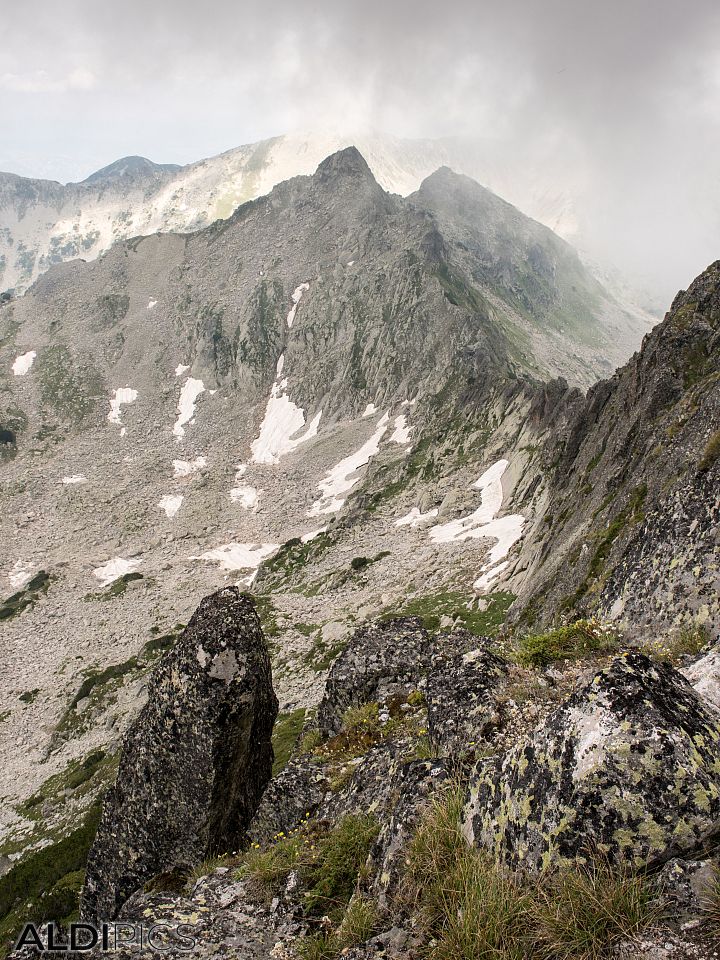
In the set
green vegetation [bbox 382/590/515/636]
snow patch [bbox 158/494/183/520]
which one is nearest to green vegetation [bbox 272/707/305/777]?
green vegetation [bbox 382/590/515/636]

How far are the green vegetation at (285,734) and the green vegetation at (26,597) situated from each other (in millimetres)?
51487

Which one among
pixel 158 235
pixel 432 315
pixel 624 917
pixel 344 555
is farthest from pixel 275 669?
pixel 158 235

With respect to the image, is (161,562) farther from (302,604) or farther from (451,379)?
(451,379)

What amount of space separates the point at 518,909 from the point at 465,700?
145 inches

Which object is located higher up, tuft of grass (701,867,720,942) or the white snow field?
the white snow field

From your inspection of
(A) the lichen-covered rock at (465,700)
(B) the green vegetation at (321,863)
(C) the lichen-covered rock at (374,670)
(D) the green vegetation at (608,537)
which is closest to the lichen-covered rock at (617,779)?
(A) the lichen-covered rock at (465,700)

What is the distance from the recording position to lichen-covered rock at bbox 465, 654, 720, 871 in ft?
15.5

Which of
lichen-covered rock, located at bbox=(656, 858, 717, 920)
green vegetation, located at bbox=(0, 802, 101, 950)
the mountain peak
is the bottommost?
green vegetation, located at bbox=(0, 802, 101, 950)

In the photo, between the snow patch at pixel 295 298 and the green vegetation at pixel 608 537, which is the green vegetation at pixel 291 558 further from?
the snow patch at pixel 295 298

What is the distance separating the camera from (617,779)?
4965 millimetres

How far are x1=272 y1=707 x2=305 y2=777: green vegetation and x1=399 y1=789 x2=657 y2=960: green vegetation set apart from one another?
23.1m

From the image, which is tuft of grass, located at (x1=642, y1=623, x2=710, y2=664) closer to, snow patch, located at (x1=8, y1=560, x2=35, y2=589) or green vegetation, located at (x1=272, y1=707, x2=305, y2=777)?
green vegetation, located at (x1=272, y1=707, x2=305, y2=777)

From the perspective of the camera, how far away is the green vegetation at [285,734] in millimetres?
27500

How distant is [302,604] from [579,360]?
170458mm
